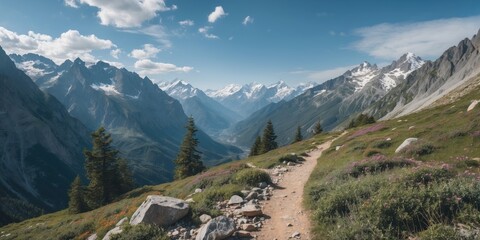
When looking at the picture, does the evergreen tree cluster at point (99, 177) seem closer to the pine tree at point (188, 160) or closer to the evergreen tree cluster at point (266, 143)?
the pine tree at point (188, 160)

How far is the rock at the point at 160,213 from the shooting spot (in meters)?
14.2

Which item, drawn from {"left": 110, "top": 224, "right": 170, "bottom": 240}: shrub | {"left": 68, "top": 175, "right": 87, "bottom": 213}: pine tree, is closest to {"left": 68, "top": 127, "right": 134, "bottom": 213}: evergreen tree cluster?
{"left": 68, "top": 175, "right": 87, "bottom": 213}: pine tree

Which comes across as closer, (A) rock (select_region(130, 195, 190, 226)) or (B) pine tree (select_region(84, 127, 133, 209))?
(A) rock (select_region(130, 195, 190, 226))

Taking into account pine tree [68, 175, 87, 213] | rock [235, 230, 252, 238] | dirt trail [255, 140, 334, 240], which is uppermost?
rock [235, 230, 252, 238]

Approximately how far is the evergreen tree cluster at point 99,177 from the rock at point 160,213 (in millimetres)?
45849

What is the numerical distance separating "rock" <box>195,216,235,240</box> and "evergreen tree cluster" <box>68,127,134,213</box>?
4893cm

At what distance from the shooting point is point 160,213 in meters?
14.3

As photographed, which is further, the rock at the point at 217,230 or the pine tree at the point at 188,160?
the pine tree at the point at 188,160

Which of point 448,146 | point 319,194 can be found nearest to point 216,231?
point 319,194

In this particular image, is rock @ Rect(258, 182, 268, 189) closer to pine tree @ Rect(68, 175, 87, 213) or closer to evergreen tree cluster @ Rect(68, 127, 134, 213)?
evergreen tree cluster @ Rect(68, 127, 134, 213)

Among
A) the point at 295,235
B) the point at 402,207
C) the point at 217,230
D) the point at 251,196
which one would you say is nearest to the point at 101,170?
the point at 251,196

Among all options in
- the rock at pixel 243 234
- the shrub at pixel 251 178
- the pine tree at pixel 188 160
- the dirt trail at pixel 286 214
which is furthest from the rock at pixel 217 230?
the pine tree at pixel 188 160

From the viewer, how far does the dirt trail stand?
1290cm

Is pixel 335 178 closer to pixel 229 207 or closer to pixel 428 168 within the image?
pixel 428 168
